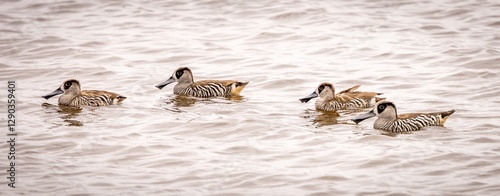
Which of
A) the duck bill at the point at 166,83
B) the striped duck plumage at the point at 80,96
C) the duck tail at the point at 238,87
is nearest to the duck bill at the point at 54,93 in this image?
the striped duck plumage at the point at 80,96

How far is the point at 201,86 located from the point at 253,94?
2.76 ft

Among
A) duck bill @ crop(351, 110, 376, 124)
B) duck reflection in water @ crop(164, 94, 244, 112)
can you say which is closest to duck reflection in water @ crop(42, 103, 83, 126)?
duck reflection in water @ crop(164, 94, 244, 112)

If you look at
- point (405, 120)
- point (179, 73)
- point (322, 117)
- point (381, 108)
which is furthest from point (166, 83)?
point (405, 120)

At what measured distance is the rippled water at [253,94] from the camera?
1055cm

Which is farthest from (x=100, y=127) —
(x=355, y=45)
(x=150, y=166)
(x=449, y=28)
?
(x=449, y=28)

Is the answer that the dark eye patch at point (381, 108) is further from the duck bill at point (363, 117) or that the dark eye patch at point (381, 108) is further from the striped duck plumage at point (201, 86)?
the striped duck plumage at point (201, 86)

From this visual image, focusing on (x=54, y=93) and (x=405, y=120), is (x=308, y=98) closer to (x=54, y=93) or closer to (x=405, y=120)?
(x=405, y=120)

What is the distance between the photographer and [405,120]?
12.4 m

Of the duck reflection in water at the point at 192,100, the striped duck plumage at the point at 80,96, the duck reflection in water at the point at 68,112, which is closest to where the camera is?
the duck reflection in water at the point at 68,112

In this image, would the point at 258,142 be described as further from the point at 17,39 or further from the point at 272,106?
the point at 17,39

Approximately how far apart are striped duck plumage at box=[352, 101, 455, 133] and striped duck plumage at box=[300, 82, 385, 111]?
1334 mm

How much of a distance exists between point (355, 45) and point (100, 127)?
21.9 feet

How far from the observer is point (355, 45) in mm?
18000

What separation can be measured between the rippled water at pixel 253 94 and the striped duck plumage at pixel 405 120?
0.56 feet
